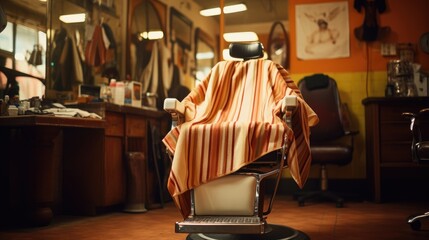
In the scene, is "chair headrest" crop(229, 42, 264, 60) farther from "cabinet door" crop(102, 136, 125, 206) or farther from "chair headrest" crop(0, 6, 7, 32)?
"chair headrest" crop(0, 6, 7, 32)

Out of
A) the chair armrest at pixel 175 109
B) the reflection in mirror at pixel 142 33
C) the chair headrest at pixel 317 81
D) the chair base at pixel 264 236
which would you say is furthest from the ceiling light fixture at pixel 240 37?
the chair base at pixel 264 236

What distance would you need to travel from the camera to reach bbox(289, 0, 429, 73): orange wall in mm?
4723

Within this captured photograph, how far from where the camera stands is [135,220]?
3395 mm

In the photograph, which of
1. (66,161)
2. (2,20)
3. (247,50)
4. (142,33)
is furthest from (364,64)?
(2,20)

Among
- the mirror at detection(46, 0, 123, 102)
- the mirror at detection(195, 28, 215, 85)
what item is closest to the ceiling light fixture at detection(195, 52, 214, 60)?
the mirror at detection(195, 28, 215, 85)

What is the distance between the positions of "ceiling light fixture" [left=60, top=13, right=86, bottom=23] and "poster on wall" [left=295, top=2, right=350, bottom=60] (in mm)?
2331

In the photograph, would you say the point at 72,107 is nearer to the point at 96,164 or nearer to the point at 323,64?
the point at 96,164

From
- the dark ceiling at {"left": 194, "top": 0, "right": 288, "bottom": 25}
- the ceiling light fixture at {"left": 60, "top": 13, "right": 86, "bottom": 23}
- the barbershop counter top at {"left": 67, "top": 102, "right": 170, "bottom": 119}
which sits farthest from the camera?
the dark ceiling at {"left": 194, "top": 0, "right": 288, "bottom": 25}

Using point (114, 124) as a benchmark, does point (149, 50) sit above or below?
above

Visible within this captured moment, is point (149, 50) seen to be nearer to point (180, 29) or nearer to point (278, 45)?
point (180, 29)

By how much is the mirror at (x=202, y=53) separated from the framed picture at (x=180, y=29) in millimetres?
168

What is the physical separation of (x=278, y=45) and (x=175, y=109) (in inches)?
116

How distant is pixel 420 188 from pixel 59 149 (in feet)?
11.7

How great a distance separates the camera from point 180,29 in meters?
5.93
